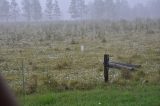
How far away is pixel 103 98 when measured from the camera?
7957 mm

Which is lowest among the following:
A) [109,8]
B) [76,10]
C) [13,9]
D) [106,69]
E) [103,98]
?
[103,98]

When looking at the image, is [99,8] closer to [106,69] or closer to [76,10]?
[76,10]

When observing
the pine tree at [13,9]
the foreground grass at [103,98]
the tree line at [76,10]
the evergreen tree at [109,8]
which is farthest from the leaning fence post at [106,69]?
the evergreen tree at [109,8]

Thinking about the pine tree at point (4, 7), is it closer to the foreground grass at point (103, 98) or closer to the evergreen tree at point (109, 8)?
the evergreen tree at point (109, 8)

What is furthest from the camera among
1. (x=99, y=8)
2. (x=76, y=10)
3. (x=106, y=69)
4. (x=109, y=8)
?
(x=76, y=10)

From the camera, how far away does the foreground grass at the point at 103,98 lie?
749 cm

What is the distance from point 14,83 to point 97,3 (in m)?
97.2

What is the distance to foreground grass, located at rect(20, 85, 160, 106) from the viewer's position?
7.49 meters

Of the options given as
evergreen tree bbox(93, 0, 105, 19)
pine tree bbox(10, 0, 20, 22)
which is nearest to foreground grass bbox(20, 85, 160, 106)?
pine tree bbox(10, 0, 20, 22)

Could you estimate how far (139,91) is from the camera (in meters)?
8.77

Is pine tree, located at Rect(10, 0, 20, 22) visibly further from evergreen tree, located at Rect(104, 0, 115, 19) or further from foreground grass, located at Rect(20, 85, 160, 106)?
foreground grass, located at Rect(20, 85, 160, 106)

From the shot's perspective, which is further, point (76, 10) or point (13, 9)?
point (76, 10)

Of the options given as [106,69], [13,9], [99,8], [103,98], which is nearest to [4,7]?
[13,9]

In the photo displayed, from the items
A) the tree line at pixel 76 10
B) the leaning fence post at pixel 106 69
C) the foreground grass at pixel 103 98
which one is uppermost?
the tree line at pixel 76 10
